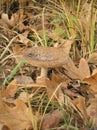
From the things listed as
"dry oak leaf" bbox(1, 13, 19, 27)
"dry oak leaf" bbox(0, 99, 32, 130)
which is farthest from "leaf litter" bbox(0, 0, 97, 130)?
"dry oak leaf" bbox(1, 13, 19, 27)

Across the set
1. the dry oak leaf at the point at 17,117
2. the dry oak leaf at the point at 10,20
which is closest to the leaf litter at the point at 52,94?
the dry oak leaf at the point at 17,117

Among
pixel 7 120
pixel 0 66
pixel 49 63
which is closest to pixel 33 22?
pixel 0 66

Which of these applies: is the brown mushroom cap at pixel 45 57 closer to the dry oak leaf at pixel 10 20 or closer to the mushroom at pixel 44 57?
the mushroom at pixel 44 57

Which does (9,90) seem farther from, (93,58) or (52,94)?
(93,58)

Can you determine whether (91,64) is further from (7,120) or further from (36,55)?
(7,120)

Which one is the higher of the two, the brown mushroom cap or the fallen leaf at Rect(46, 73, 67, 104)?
the brown mushroom cap

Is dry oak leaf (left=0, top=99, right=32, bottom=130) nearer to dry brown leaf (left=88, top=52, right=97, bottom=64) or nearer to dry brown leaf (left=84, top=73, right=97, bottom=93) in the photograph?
dry brown leaf (left=84, top=73, right=97, bottom=93)
